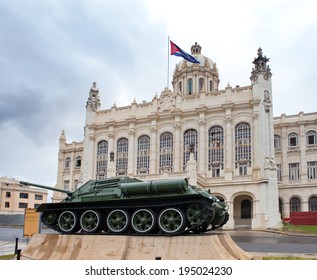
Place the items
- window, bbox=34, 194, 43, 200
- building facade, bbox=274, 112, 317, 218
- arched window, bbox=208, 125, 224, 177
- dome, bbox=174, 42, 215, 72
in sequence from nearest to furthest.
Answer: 1. arched window, bbox=208, 125, 224, 177
2. building facade, bbox=274, 112, 317, 218
3. dome, bbox=174, 42, 215, 72
4. window, bbox=34, 194, 43, 200

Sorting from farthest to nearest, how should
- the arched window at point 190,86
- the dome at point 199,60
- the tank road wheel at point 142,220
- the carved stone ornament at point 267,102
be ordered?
1. the dome at point 199,60
2. the arched window at point 190,86
3. the carved stone ornament at point 267,102
4. the tank road wheel at point 142,220

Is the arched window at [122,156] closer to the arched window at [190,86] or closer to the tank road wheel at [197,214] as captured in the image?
the arched window at [190,86]

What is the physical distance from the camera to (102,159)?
Answer: 56.0 m

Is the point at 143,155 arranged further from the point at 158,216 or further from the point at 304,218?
the point at 158,216

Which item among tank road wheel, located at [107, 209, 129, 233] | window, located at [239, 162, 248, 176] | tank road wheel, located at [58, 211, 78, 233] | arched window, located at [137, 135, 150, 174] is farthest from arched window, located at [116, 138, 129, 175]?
tank road wheel, located at [107, 209, 129, 233]

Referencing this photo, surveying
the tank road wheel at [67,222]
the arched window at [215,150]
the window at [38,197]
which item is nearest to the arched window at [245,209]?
the arched window at [215,150]

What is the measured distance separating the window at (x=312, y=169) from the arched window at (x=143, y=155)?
2136cm

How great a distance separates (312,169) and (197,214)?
142 ft

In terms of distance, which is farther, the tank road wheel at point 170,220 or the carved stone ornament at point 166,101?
the carved stone ornament at point 166,101

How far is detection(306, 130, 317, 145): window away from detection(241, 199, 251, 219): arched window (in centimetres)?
1318

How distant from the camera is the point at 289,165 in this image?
176ft

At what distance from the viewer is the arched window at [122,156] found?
53.6 m

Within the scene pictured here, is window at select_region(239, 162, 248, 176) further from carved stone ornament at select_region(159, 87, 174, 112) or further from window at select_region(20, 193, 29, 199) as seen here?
window at select_region(20, 193, 29, 199)

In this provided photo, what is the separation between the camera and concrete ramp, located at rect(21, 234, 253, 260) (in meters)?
12.3
